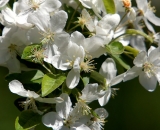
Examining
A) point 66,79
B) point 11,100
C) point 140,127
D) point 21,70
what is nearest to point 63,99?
point 66,79

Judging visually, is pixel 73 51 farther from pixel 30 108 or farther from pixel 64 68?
pixel 30 108

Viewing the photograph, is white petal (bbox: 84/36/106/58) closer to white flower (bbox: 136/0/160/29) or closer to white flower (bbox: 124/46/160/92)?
white flower (bbox: 124/46/160/92)

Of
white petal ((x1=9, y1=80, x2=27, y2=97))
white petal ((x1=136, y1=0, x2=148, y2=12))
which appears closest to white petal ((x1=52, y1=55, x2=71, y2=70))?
white petal ((x1=9, y1=80, x2=27, y2=97))

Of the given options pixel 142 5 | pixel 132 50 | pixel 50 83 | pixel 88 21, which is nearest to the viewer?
pixel 50 83

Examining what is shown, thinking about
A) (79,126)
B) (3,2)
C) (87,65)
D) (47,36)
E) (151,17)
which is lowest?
(151,17)

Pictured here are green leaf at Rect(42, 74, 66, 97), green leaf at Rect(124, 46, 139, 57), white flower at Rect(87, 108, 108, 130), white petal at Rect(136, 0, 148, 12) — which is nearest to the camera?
green leaf at Rect(42, 74, 66, 97)

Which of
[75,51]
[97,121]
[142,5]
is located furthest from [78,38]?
[142,5]

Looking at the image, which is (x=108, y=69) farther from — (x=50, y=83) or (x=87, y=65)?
(x=50, y=83)
